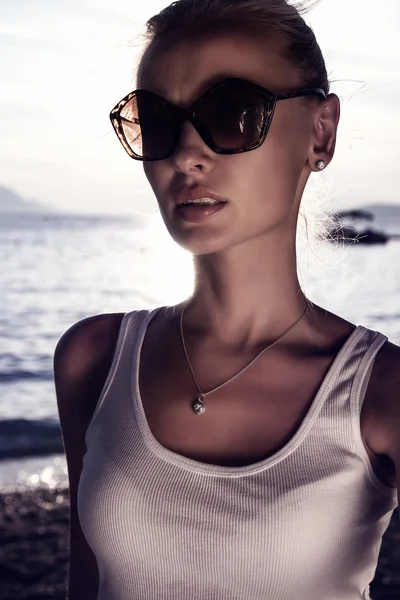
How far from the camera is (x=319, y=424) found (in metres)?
1.95

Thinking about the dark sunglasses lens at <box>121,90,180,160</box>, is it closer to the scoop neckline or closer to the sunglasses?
the sunglasses

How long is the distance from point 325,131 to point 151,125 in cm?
49

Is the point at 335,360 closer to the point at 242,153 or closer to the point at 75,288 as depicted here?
the point at 242,153

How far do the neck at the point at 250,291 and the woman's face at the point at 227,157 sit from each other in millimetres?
96

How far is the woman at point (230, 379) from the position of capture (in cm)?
186

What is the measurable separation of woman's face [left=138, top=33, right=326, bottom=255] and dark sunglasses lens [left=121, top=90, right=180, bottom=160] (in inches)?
1.0

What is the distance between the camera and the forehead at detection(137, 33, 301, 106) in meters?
2.04

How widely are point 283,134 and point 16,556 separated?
510 cm

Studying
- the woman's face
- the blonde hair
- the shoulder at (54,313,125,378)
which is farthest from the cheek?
the shoulder at (54,313,125,378)

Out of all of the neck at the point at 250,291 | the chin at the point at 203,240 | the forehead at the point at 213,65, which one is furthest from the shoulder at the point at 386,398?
the forehead at the point at 213,65

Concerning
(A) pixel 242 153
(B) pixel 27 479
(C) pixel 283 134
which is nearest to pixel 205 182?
(A) pixel 242 153

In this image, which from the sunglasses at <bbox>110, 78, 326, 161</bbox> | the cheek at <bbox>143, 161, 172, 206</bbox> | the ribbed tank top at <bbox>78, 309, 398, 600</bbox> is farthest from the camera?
the cheek at <bbox>143, 161, 172, 206</bbox>

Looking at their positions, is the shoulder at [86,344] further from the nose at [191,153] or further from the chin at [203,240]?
the nose at [191,153]

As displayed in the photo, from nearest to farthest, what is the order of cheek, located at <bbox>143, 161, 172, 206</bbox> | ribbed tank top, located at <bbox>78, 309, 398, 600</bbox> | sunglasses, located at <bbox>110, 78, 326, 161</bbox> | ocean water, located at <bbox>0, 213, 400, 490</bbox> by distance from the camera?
ribbed tank top, located at <bbox>78, 309, 398, 600</bbox> < sunglasses, located at <bbox>110, 78, 326, 161</bbox> < cheek, located at <bbox>143, 161, 172, 206</bbox> < ocean water, located at <bbox>0, 213, 400, 490</bbox>
